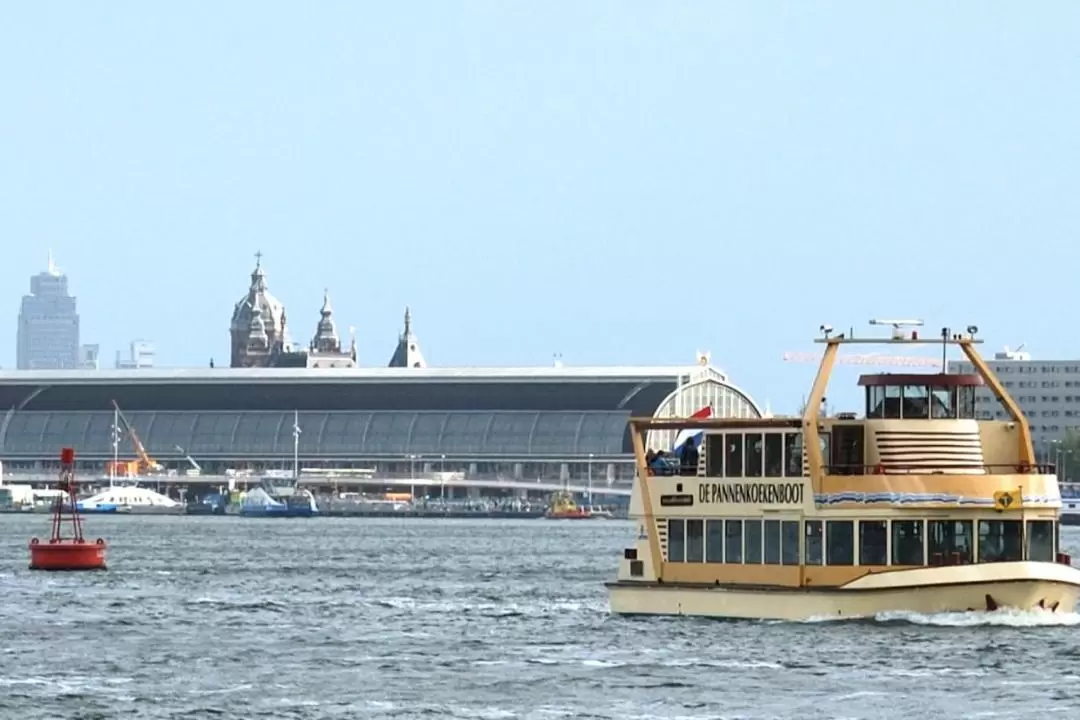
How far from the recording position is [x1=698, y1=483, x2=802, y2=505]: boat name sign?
56.8 metres

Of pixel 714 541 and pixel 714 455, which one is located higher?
pixel 714 455

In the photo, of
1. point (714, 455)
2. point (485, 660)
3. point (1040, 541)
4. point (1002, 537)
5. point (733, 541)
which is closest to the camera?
point (485, 660)

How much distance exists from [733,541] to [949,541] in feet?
15.2

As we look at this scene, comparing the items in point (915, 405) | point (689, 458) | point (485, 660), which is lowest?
point (485, 660)

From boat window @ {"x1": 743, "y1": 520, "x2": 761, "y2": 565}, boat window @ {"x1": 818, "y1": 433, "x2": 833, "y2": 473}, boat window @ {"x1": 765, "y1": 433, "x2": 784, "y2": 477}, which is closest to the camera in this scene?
boat window @ {"x1": 818, "y1": 433, "x2": 833, "y2": 473}

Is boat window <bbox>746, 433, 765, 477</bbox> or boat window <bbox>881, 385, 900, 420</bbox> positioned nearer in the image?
boat window <bbox>881, 385, 900, 420</bbox>

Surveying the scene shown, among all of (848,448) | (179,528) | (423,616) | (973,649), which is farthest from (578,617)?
(179,528)

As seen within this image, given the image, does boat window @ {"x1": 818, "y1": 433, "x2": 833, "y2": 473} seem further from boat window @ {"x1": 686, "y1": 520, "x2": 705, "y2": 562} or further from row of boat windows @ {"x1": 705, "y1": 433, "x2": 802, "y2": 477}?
boat window @ {"x1": 686, "y1": 520, "x2": 705, "y2": 562}

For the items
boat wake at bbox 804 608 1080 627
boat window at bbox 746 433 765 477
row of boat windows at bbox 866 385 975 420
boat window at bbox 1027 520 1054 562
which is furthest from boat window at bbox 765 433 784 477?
boat window at bbox 1027 520 1054 562

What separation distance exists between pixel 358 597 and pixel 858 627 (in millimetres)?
23449

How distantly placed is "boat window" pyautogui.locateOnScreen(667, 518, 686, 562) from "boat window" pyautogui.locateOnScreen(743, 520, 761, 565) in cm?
172

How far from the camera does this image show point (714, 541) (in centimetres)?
5856

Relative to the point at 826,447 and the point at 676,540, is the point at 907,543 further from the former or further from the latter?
the point at 676,540

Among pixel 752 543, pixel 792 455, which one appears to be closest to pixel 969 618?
pixel 792 455
